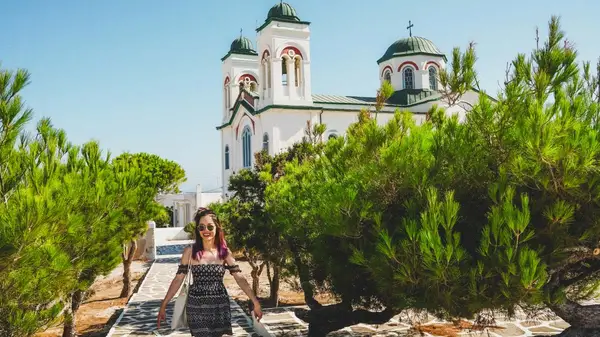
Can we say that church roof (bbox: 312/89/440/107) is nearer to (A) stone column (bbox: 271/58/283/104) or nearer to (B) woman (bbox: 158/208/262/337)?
(A) stone column (bbox: 271/58/283/104)

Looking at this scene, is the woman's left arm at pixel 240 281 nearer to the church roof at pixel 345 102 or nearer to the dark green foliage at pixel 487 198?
the dark green foliage at pixel 487 198

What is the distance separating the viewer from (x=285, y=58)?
24969 mm

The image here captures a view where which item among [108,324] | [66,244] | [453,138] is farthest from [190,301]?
[108,324]

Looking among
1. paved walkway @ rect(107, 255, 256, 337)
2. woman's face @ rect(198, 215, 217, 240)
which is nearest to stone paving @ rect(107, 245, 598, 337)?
paved walkway @ rect(107, 255, 256, 337)

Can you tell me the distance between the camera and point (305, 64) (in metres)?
25.1

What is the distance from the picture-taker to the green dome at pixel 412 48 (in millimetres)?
30594

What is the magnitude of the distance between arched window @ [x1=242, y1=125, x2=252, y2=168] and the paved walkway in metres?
12.9

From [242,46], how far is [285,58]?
8.15 m

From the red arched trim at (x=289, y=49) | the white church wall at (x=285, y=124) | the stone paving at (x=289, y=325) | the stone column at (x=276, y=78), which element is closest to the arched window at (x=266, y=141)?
the white church wall at (x=285, y=124)

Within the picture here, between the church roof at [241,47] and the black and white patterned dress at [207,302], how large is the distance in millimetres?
28250

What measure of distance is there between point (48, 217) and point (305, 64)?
22.5 meters

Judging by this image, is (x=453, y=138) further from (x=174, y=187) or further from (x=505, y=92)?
(x=174, y=187)

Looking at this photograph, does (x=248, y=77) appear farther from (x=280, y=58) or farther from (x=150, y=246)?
(x=150, y=246)

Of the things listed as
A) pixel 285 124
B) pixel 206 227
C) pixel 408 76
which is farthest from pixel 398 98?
pixel 206 227
